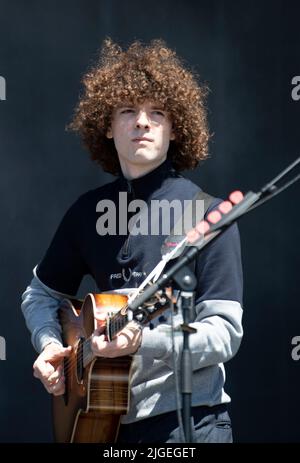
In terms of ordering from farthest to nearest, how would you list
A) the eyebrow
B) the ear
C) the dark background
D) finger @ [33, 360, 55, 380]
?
the dark background < the ear < the eyebrow < finger @ [33, 360, 55, 380]

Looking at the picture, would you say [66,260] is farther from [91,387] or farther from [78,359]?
[91,387]

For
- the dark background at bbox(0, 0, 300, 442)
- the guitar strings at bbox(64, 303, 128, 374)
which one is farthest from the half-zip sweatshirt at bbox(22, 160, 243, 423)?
the dark background at bbox(0, 0, 300, 442)

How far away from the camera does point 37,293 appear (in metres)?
3.42

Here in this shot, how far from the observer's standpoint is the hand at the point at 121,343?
2.68 m

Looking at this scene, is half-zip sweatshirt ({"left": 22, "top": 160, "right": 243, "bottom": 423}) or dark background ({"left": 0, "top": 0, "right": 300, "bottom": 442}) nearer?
half-zip sweatshirt ({"left": 22, "top": 160, "right": 243, "bottom": 423})

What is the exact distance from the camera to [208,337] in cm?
277

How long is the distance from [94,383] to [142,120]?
0.86 m

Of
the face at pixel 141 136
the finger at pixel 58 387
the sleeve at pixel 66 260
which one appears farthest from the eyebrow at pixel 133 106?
the finger at pixel 58 387

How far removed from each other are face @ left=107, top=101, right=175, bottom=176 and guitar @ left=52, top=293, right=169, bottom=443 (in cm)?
48

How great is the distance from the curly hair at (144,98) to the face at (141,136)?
33mm

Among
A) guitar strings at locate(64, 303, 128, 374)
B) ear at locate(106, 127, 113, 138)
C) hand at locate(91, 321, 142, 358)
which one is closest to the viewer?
hand at locate(91, 321, 142, 358)

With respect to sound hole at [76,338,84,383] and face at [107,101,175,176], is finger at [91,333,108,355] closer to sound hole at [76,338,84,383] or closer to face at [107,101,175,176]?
sound hole at [76,338,84,383]

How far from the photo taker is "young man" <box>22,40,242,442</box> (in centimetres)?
283

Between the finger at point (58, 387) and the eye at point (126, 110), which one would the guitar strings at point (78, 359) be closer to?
the finger at point (58, 387)
